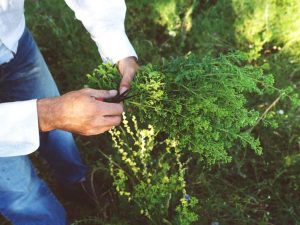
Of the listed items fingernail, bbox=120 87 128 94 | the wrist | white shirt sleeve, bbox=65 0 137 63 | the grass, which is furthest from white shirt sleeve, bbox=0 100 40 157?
the grass

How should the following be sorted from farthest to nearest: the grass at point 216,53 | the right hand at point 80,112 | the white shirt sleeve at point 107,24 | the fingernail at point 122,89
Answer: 1. the grass at point 216,53
2. the white shirt sleeve at point 107,24
3. the fingernail at point 122,89
4. the right hand at point 80,112

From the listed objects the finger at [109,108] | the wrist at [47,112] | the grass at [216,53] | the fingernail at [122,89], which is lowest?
the grass at [216,53]

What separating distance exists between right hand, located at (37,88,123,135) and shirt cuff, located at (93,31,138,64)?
15.0 inches

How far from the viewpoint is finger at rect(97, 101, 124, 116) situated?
4.78ft

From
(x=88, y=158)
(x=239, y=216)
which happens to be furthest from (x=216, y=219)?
(x=88, y=158)

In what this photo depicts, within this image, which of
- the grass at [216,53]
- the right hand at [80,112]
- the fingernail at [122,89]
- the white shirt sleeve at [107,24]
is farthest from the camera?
the grass at [216,53]

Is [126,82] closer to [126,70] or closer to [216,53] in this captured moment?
[126,70]

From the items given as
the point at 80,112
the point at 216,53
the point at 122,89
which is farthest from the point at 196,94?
the point at 216,53

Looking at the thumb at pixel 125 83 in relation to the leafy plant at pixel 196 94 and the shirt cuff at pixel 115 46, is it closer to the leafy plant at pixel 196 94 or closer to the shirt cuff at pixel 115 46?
the leafy plant at pixel 196 94

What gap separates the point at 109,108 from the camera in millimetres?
1482

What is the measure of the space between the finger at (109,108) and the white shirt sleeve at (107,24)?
416mm

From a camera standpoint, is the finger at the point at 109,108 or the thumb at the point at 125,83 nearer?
the finger at the point at 109,108

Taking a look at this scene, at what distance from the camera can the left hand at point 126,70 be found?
5.27 ft

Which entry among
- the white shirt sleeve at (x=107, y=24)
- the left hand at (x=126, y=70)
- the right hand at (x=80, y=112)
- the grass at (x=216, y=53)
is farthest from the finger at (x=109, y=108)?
the grass at (x=216, y=53)
